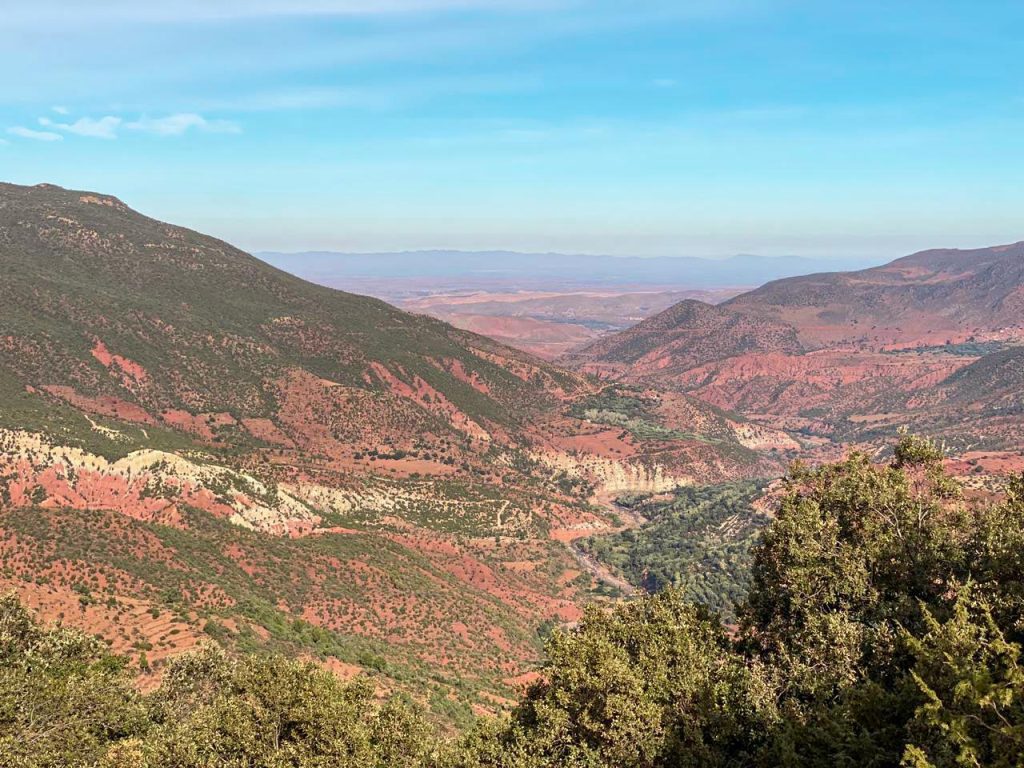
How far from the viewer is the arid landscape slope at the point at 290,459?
4359 cm

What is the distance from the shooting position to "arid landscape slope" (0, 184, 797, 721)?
43594mm

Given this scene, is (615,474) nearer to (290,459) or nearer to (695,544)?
(695,544)

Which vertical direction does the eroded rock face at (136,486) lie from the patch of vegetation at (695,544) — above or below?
above

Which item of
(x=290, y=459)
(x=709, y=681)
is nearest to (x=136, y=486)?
(x=290, y=459)

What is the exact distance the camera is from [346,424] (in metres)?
99.6

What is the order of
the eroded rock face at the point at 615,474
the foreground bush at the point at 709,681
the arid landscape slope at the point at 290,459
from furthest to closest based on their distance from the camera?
the eroded rock face at the point at 615,474 → the arid landscape slope at the point at 290,459 → the foreground bush at the point at 709,681

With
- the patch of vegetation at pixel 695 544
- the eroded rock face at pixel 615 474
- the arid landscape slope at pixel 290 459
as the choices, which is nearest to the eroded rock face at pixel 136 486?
the arid landscape slope at pixel 290 459

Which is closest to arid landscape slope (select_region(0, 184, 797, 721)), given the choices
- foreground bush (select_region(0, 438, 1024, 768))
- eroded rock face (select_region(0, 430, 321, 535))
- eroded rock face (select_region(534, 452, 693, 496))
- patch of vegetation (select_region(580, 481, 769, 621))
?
eroded rock face (select_region(0, 430, 321, 535))

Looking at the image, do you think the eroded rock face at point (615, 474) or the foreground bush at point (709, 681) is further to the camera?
the eroded rock face at point (615, 474)

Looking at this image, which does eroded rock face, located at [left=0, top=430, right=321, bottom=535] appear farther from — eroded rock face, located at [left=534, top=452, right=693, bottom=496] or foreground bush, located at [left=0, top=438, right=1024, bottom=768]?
eroded rock face, located at [left=534, top=452, right=693, bottom=496]

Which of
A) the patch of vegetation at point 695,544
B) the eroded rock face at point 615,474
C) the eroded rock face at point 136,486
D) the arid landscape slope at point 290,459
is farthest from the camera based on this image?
the eroded rock face at point 615,474

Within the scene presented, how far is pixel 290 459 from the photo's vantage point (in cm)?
8612

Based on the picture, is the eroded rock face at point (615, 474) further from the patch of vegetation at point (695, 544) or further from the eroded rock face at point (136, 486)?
the eroded rock face at point (136, 486)

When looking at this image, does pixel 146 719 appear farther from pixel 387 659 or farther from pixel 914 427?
pixel 914 427
